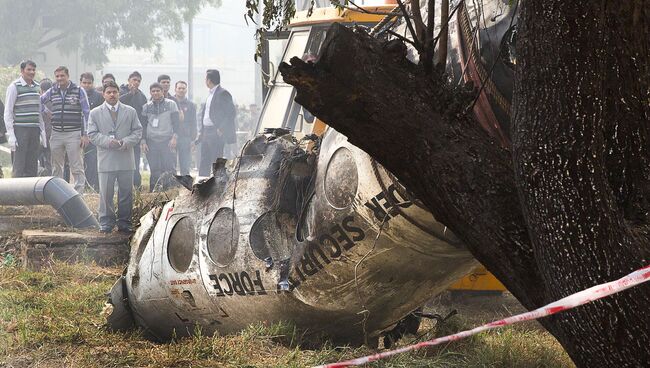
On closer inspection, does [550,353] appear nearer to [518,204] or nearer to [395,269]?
[395,269]

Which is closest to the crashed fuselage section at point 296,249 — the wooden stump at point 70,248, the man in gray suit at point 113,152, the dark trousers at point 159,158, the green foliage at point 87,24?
the wooden stump at point 70,248

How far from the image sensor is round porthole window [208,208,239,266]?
6.79 meters

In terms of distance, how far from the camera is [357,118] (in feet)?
12.2

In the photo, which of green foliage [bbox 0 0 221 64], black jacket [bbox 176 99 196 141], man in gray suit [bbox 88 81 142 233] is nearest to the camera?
man in gray suit [bbox 88 81 142 233]

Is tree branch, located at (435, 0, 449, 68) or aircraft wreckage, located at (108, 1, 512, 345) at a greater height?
tree branch, located at (435, 0, 449, 68)

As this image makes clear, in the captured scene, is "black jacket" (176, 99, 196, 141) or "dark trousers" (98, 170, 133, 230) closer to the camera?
"dark trousers" (98, 170, 133, 230)

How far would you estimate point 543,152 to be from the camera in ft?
10.9

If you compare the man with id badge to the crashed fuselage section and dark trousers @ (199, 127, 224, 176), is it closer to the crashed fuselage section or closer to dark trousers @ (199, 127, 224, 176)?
dark trousers @ (199, 127, 224, 176)

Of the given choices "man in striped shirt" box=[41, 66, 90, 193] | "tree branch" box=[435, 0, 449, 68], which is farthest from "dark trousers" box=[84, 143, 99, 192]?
"tree branch" box=[435, 0, 449, 68]

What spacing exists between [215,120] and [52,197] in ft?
16.9

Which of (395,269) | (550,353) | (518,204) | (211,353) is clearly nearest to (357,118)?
(518,204)

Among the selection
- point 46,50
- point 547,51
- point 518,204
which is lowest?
point 46,50

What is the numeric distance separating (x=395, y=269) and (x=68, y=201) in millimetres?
7446

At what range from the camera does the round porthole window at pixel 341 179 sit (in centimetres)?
589
